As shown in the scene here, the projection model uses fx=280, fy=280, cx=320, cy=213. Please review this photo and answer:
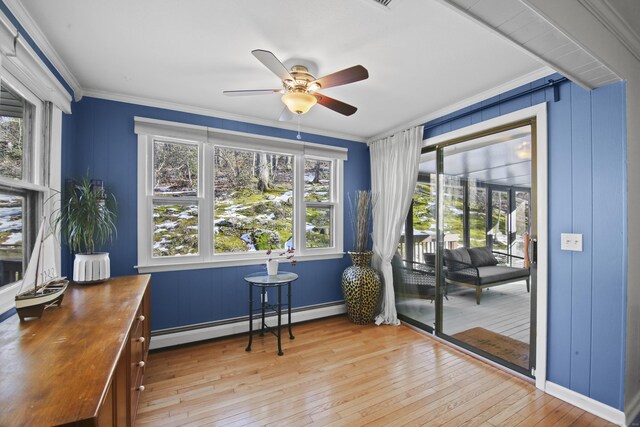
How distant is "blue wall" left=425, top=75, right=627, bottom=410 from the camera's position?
1856 mm

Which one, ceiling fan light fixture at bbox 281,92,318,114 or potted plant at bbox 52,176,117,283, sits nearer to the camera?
ceiling fan light fixture at bbox 281,92,318,114

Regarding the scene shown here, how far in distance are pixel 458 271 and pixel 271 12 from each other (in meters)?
2.94

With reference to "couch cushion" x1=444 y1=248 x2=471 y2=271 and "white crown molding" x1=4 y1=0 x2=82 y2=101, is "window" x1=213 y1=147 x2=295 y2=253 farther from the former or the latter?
"couch cushion" x1=444 y1=248 x2=471 y2=271

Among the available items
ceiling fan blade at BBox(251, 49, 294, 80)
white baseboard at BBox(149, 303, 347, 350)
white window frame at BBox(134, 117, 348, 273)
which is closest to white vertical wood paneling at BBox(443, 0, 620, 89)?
ceiling fan blade at BBox(251, 49, 294, 80)

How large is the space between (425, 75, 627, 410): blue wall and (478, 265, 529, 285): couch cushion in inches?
12.4

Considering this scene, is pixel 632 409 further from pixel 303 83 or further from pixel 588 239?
A: pixel 303 83

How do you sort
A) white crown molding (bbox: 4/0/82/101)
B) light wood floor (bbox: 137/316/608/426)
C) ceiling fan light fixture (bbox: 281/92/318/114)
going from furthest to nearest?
ceiling fan light fixture (bbox: 281/92/318/114) < light wood floor (bbox: 137/316/608/426) < white crown molding (bbox: 4/0/82/101)

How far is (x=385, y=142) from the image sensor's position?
3746mm

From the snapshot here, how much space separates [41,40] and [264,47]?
1426 millimetres

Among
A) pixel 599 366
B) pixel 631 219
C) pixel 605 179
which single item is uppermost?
pixel 605 179

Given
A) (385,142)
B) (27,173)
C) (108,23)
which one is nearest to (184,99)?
(108,23)

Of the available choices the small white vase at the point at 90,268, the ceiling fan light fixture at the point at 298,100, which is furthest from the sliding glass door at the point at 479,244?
the small white vase at the point at 90,268

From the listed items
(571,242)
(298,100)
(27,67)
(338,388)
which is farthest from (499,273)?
(27,67)

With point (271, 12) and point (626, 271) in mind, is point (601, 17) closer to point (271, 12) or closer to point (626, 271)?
point (626, 271)
